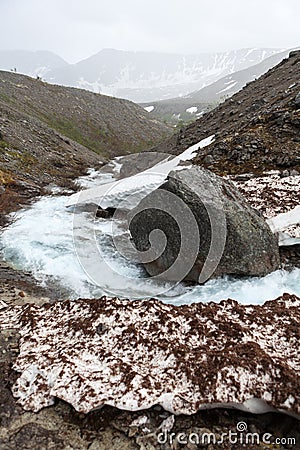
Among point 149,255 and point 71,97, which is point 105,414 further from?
point 71,97

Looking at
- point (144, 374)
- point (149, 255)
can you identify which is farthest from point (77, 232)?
point (144, 374)

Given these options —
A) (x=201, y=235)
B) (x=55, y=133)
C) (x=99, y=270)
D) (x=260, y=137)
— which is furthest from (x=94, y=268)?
(x=55, y=133)

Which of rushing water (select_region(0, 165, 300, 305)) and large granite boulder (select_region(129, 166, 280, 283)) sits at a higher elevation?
large granite boulder (select_region(129, 166, 280, 283))

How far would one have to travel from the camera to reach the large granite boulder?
9.66 meters

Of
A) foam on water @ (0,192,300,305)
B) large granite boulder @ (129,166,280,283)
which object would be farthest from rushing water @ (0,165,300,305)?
large granite boulder @ (129,166,280,283)

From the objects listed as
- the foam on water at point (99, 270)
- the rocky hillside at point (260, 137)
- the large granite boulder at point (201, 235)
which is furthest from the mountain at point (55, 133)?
the rocky hillside at point (260, 137)

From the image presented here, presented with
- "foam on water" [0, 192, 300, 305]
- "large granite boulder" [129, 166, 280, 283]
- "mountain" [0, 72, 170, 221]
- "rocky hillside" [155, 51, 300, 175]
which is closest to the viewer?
"foam on water" [0, 192, 300, 305]

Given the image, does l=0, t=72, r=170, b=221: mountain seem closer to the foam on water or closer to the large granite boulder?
the foam on water

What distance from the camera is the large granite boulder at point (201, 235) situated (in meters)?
9.66

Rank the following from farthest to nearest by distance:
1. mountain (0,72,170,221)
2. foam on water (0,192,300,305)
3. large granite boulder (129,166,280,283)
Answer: mountain (0,72,170,221)
large granite boulder (129,166,280,283)
foam on water (0,192,300,305)

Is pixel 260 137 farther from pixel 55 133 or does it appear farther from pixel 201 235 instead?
pixel 55 133

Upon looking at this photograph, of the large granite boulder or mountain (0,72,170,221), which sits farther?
mountain (0,72,170,221)

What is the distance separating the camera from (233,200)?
419 inches

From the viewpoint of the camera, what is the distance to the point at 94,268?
1125 centimetres
